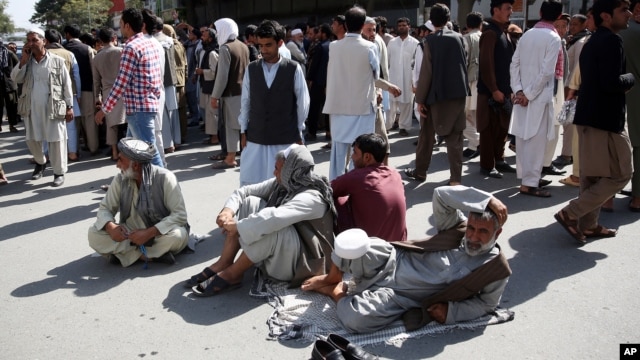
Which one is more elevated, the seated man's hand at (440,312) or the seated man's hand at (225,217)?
the seated man's hand at (225,217)

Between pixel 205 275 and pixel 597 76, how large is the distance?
3432 mm

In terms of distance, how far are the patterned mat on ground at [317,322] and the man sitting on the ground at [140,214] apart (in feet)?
3.26

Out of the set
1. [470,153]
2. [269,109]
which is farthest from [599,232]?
[470,153]

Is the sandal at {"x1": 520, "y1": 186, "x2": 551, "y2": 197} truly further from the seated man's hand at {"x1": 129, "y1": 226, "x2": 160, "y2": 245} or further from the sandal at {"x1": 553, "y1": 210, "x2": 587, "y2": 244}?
the seated man's hand at {"x1": 129, "y1": 226, "x2": 160, "y2": 245}

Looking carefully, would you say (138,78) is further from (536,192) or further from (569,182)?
(569,182)

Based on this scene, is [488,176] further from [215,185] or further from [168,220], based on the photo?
[168,220]

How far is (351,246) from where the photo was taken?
3377mm

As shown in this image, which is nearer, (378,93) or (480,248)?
(480,248)

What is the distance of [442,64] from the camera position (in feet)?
20.1

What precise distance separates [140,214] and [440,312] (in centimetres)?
244

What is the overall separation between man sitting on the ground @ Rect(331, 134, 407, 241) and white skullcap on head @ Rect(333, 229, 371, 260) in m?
0.61

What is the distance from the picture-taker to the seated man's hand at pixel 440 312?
3.41m

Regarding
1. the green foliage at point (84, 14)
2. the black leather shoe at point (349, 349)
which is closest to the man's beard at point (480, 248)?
the black leather shoe at point (349, 349)

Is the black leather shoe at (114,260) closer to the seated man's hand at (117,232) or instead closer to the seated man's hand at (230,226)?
the seated man's hand at (117,232)
